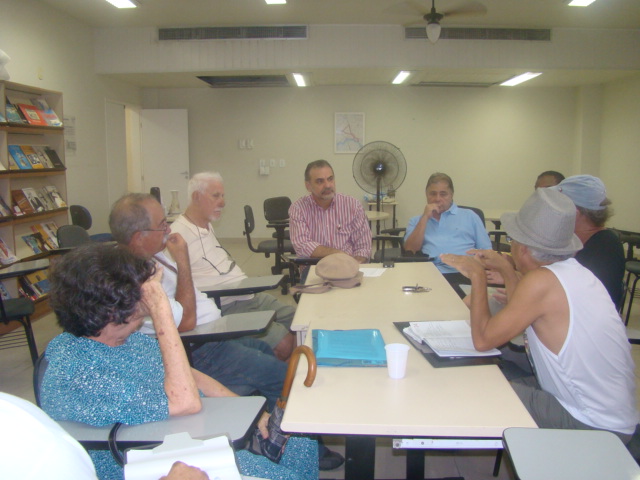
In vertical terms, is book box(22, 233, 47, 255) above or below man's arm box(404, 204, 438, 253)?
below

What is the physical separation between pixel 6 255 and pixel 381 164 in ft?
11.5

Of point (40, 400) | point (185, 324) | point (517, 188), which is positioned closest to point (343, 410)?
point (40, 400)

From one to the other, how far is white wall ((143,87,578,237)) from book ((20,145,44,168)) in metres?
3.51

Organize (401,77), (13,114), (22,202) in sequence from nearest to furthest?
(13,114) < (22,202) < (401,77)

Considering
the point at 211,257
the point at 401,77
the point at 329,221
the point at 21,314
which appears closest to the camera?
the point at 211,257

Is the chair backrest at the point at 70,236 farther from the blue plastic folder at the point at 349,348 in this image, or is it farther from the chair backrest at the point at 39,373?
the blue plastic folder at the point at 349,348

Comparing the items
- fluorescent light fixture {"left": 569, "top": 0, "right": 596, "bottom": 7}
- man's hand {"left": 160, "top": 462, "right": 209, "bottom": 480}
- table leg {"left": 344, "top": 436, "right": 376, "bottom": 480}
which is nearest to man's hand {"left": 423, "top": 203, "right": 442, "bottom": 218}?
table leg {"left": 344, "top": 436, "right": 376, "bottom": 480}

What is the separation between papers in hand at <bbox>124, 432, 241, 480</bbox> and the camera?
1.00m

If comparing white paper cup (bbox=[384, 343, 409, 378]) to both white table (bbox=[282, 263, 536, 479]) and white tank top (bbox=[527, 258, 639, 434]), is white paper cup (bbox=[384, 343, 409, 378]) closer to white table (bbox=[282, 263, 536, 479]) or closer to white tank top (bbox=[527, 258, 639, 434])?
white table (bbox=[282, 263, 536, 479])

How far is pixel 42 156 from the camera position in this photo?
496cm

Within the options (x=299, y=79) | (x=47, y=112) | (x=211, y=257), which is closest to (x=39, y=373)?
(x=211, y=257)

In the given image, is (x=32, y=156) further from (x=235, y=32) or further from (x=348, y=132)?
(x=348, y=132)

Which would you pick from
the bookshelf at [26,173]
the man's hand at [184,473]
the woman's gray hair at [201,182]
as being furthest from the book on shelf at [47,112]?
the man's hand at [184,473]

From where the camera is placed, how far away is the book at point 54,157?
5074 millimetres
